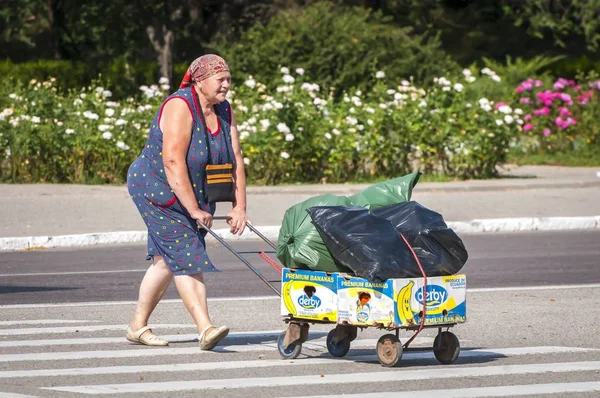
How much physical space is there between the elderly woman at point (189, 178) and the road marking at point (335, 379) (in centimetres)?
84

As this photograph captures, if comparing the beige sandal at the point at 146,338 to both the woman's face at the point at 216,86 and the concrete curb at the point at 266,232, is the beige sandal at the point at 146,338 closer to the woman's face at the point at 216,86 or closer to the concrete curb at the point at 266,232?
the woman's face at the point at 216,86

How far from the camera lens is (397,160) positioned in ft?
63.8

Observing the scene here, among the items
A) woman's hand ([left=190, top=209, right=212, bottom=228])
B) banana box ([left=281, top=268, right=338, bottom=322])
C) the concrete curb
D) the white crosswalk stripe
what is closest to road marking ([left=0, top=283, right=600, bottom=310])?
the white crosswalk stripe

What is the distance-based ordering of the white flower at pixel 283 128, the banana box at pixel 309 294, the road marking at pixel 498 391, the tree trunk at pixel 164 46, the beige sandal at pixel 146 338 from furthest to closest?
1. the tree trunk at pixel 164 46
2. the white flower at pixel 283 128
3. the beige sandal at pixel 146 338
4. the banana box at pixel 309 294
5. the road marking at pixel 498 391

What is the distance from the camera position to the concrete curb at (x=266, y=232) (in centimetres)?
1420

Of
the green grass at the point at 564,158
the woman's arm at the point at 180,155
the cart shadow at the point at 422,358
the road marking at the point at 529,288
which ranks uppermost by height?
the woman's arm at the point at 180,155

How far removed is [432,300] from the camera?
7098 mm

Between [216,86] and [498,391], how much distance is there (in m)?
2.40

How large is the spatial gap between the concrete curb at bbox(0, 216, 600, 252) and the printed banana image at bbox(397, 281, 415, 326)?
24.7 feet

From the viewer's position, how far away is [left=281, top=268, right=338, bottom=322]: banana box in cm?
721

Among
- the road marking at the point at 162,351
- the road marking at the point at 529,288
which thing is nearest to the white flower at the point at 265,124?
the road marking at the point at 529,288

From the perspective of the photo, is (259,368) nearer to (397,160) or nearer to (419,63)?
(397,160)

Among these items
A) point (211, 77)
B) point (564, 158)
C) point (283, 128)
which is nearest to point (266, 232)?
point (283, 128)

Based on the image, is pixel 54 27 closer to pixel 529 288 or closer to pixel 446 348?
pixel 529 288
